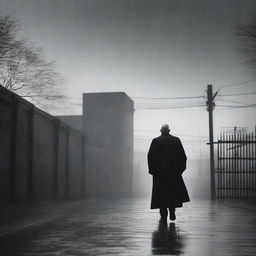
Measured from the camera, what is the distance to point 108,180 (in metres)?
46.1

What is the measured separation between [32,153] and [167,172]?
24.3ft

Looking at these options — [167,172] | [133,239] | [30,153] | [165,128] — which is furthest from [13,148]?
[133,239]

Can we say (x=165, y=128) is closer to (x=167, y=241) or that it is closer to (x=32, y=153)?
(x=167, y=241)

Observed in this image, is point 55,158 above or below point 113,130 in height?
below

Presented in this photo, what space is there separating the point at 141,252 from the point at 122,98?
164ft

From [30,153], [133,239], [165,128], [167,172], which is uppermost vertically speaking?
[165,128]

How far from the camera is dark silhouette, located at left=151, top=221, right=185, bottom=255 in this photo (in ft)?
15.9

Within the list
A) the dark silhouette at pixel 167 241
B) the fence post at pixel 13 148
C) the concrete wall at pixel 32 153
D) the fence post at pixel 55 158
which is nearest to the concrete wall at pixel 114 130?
the concrete wall at pixel 32 153

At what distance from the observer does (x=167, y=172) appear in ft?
28.0

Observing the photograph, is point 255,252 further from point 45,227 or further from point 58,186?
point 58,186

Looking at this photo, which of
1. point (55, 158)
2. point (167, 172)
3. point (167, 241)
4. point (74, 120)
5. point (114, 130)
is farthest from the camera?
point (74, 120)

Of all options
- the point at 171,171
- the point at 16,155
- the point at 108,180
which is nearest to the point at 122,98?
the point at 108,180

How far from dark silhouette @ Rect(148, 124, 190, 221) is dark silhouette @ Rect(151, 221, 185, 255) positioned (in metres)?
1.05

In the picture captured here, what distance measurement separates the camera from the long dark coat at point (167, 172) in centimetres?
831
